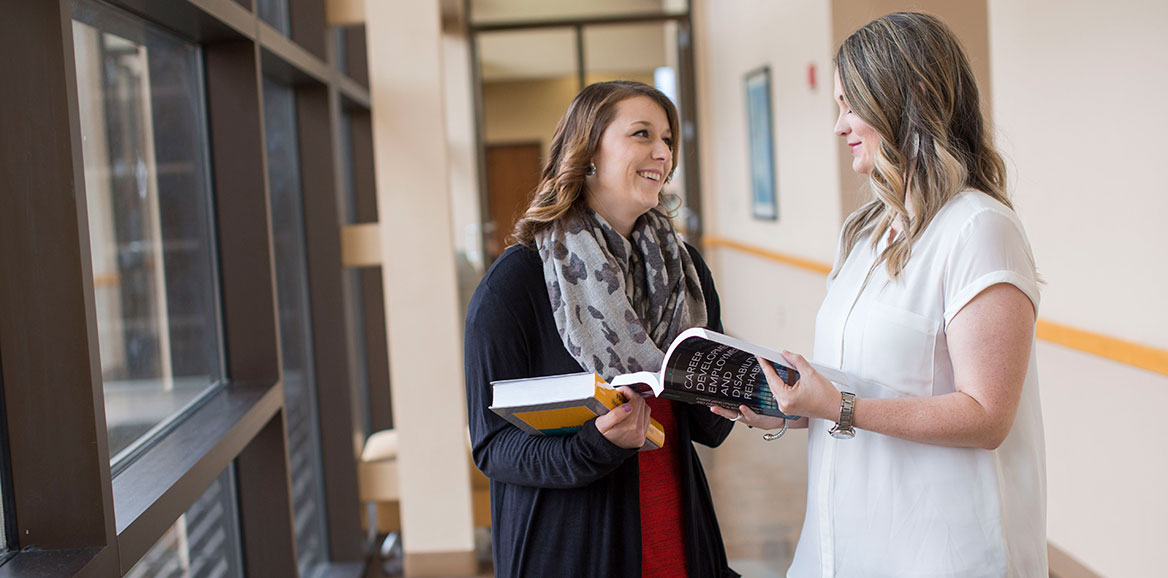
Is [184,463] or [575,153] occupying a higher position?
[575,153]

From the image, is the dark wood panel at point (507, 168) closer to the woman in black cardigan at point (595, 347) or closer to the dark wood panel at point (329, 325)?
the dark wood panel at point (329, 325)

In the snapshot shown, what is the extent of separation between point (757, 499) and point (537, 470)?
2733mm

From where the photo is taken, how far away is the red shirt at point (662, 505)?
1.57 metres

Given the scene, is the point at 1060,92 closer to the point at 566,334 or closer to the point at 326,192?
the point at 566,334

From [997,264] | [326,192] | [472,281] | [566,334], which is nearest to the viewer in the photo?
[997,264]

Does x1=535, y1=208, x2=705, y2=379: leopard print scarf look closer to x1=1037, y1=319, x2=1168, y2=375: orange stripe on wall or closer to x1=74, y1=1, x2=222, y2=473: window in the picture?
x1=74, y1=1, x2=222, y2=473: window

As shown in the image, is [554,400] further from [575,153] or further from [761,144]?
[761,144]

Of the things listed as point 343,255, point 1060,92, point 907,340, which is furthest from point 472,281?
point 907,340

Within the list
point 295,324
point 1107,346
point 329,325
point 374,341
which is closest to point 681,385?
point 1107,346

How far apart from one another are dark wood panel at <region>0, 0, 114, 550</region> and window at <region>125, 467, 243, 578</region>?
44 cm

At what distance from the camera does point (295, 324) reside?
315cm

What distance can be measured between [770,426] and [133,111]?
1435mm

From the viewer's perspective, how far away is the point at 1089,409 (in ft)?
9.50

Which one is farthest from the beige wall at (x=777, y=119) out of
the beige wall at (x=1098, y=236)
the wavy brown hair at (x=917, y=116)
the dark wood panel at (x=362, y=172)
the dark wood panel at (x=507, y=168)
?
the wavy brown hair at (x=917, y=116)
